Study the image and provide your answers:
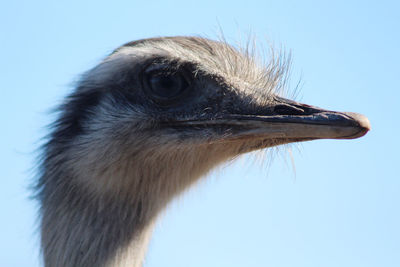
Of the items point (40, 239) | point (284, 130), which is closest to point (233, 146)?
point (284, 130)

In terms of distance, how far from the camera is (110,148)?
3754 millimetres

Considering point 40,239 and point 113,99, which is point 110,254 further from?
point 113,99

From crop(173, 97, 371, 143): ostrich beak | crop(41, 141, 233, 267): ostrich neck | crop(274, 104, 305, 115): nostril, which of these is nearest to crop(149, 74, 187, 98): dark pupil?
crop(173, 97, 371, 143): ostrich beak

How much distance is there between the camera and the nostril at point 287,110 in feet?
11.8

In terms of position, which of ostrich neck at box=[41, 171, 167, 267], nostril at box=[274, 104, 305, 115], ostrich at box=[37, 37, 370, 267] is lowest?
ostrich neck at box=[41, 171, 167, 267]

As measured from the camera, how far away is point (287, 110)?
3.64 meters

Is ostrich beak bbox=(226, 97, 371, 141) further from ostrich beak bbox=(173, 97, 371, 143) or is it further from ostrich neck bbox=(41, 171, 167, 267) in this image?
ostrich neck bbox=(41, 171, 167, 267)

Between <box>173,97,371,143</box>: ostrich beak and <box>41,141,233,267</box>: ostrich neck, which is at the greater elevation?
<box>173,97,371,143</box>: ostrich beak

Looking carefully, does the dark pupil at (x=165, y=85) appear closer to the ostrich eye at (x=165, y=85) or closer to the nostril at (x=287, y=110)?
the ostrich eye at (x=165, y=85)

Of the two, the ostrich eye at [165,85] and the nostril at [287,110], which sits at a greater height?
the nostril at [287,110]

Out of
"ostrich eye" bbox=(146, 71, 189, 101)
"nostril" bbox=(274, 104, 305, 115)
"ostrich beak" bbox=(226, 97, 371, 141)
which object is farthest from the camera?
"ostrich eye" bbox=(146, 71, 189, 101)

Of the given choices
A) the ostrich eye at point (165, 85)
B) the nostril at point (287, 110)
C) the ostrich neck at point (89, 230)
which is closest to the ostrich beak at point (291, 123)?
the nostril at point (287, 110)

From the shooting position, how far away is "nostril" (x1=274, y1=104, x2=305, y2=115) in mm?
3590

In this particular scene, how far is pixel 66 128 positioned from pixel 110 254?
774mm
